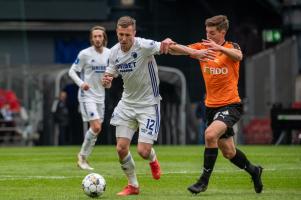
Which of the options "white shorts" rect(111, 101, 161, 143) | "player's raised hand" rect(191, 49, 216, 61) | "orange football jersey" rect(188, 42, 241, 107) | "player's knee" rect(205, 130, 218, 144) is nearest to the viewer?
"player's raised hand" rect(191, 49, 216, 61)

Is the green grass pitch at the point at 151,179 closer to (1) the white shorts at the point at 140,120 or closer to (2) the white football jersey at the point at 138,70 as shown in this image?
(1) the white shorts at the point at 140,120

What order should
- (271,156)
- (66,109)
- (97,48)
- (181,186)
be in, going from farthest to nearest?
(66,109)
(271,156)
(97,48)
(181,186)

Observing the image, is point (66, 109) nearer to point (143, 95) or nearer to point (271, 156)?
point (271, 156)

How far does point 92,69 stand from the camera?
764 inches

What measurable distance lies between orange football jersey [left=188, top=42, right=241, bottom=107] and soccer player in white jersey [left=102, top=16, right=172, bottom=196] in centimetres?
70

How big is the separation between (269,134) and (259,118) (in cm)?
160

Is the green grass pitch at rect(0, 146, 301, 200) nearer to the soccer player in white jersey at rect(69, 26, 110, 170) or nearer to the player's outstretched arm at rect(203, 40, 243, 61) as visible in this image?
the soccer player in white jersey at rect(69, 26, 110, 170)

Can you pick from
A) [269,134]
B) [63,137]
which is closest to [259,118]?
[269,134]

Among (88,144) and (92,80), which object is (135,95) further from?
(92,80)

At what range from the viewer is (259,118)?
3791 cm

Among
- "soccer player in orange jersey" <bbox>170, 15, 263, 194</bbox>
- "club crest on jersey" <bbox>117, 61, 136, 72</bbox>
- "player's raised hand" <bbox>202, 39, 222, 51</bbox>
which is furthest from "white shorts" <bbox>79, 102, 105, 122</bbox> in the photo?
"player's raised hand" <bbox>202, 39, 222, 51</bbox>

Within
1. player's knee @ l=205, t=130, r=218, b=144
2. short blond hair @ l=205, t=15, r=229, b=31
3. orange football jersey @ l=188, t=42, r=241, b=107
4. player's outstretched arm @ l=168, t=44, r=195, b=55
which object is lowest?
player's knee @ l=205, t=130, r=218, b=144

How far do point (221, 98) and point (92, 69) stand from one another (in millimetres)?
6081

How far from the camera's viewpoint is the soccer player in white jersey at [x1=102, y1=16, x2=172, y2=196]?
13.8m
